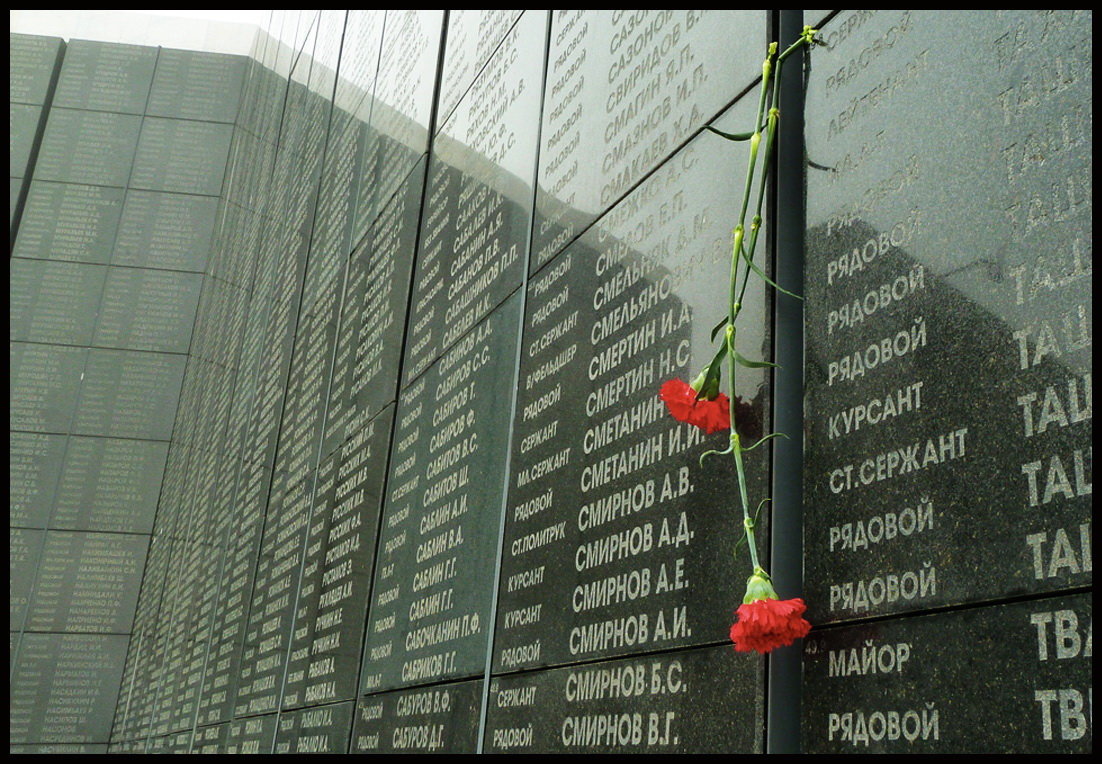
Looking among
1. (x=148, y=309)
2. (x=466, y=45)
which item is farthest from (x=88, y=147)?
(x=466, y=45)

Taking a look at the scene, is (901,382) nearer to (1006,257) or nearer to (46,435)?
(1006,257)

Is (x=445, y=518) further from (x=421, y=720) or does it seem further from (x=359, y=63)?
(x=359, y=63)

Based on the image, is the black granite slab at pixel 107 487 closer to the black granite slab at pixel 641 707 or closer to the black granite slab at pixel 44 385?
the black granite slab at pixel 44 385

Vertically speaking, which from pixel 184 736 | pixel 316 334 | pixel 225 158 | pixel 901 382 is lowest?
pixel 184 736

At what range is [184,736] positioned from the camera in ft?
21.2

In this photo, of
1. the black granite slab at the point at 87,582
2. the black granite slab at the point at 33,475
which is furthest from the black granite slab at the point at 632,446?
the black granite slab at the point at 33,475

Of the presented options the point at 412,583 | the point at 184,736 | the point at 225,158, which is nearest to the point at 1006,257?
the point at 412,583

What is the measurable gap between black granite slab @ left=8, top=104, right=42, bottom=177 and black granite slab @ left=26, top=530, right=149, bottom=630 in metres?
3.53

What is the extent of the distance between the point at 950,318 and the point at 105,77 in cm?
1105

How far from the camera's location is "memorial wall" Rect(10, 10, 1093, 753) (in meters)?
1.58

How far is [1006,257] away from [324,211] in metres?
5.30

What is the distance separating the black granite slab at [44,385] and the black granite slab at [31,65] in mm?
2648

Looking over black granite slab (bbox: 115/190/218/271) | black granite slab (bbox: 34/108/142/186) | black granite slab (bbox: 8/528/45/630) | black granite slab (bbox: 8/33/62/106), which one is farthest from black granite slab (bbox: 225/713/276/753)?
black granite slab (bbox: 8/33/62/106)

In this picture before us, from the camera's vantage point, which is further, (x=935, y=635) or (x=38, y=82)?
(x=38, y=82)
